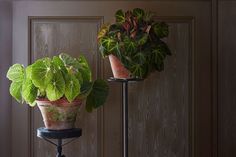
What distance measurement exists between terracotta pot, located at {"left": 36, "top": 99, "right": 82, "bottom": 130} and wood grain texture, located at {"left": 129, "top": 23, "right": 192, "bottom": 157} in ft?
1.69

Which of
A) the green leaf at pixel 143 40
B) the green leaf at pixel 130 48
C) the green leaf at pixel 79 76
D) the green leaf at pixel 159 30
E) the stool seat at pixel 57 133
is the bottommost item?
the stool seat at pixel 57 133

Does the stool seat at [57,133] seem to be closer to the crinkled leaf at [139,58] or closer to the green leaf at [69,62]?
the green leaf at [69,62]

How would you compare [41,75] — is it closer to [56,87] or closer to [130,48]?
[56,87]

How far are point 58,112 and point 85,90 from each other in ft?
0.60

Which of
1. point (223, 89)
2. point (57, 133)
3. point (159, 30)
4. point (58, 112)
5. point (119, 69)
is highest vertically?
point (159, 30)

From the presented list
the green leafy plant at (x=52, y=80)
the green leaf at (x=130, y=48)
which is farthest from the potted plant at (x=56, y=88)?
the green leaf at (x=130, y=48)

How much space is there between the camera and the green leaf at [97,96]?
184 cm

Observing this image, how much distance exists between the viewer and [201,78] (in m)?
2.15

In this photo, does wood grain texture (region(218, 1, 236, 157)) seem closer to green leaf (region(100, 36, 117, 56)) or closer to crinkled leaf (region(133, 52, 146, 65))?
crinkled leaf (region(133, 52, 146, 65))

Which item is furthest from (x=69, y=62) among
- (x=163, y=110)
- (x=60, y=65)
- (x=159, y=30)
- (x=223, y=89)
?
(x=223, y=89)

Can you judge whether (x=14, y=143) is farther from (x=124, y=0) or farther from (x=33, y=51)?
(x=124, y=0)

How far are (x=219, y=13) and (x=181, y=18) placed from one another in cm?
25

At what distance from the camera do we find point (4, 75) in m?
2.09

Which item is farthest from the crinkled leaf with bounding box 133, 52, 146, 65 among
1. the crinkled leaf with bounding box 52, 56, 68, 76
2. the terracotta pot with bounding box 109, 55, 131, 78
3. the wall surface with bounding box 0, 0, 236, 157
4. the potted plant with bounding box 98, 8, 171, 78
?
the wall surface with bounding box 0, 0, 236, 157
